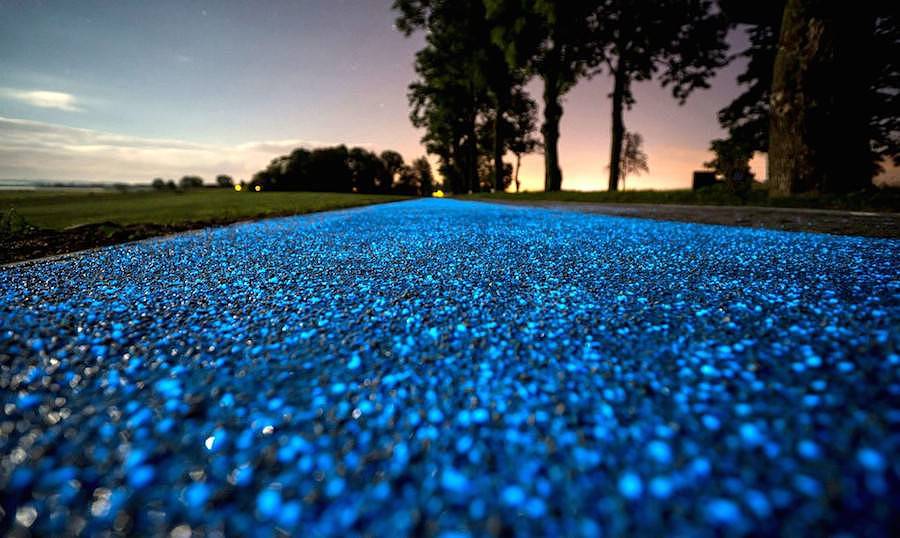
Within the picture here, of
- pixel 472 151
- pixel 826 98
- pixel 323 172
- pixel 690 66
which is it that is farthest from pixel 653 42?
pixel 323 172

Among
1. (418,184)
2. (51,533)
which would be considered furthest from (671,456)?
(418,184)

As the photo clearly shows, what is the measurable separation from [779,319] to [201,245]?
19.0 ft

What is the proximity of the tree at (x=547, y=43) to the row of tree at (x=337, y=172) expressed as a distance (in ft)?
189

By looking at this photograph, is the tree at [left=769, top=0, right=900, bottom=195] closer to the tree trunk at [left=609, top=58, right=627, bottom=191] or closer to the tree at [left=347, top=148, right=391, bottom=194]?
the tree trunk at [left=609, top=58, right=627, bottom=191]

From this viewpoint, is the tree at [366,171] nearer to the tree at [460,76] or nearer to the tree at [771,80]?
the tree at [460,76]

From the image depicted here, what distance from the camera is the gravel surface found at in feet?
2.59

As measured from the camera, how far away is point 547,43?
2055 centimetres

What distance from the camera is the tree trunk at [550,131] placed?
20.8 meters

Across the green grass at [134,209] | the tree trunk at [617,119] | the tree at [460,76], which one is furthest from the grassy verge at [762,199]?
the tree at [460,76]

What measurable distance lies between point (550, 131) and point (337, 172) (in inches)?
2489

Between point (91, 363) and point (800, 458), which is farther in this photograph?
point (91, 363)

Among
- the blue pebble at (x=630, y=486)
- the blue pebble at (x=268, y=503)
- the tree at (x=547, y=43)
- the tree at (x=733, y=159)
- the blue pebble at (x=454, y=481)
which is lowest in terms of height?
the blue pebble at (x=268, y=503)

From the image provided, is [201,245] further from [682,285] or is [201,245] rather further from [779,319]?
[779,319]

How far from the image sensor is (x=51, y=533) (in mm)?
761
